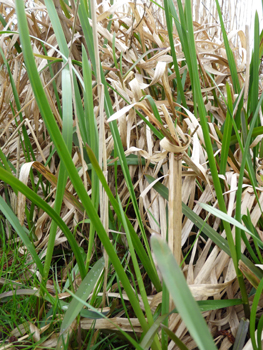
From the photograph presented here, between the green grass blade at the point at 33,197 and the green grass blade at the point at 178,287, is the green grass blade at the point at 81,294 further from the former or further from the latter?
the green grass blade at the point at 178,287

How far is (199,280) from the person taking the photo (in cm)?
51

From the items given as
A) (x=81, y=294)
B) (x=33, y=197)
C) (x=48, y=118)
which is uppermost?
(x=48, y=118)

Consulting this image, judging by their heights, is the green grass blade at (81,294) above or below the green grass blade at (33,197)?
below

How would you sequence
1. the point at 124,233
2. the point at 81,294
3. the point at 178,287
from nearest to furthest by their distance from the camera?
the point at 178,287, the point at 81,294, the point at 124,233

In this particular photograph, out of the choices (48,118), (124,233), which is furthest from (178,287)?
(124,233)

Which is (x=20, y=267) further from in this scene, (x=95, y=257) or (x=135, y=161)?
(x=135, y=161)

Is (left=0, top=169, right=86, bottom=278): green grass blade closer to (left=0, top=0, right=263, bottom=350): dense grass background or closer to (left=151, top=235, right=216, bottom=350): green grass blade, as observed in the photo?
(left=0, top=0, right=263, bottom=350): dense grass background

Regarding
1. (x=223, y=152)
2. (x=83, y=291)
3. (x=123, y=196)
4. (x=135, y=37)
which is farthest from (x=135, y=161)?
(x=135, y=37)

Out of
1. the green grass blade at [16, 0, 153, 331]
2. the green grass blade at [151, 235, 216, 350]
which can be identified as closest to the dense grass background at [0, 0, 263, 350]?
the green grass blade at [16, 0, 153, 331]

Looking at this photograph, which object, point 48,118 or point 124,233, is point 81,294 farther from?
point 48,118

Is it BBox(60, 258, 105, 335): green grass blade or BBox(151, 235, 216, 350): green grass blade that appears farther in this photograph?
BBox(60, 258, 105, 335): green grass blade

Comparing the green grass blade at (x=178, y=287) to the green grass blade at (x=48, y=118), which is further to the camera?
the green grass blade at (x=48, y=118)

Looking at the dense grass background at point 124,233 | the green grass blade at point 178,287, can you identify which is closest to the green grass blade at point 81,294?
the dense grass background at point 124,233

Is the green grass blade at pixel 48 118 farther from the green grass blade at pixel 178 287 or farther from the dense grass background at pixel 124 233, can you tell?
the green grass blade at pixel 178 287
